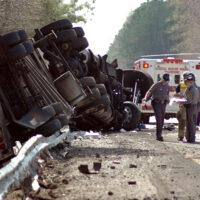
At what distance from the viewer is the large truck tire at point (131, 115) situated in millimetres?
16328

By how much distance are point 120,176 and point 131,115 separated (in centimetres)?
1032

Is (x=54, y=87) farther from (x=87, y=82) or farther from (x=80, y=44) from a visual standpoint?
(x=80, y=44)

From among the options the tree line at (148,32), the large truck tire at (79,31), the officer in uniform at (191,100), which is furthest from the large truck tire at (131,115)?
the tree line at (148,32)

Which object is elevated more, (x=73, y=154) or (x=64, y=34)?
(x=64, y=34)

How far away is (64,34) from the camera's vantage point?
11469mm

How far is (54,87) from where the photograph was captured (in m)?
10.6

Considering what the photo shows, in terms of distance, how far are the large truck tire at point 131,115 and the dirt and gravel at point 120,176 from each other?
7.00 metres

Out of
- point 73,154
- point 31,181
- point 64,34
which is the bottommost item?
point 73,154

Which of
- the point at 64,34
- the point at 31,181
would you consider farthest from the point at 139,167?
the point at 64,34

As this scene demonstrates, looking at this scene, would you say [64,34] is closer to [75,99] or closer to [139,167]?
[75,99]

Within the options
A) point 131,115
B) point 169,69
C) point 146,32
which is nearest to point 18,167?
point 131,115

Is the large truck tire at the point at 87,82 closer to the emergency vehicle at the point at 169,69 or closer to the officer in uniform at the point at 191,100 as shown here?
the officer in uniform at the point at 191,100

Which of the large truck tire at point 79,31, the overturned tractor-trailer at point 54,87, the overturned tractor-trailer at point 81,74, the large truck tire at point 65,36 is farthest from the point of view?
the large truck tire at point 79,31

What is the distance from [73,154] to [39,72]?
2279mm
